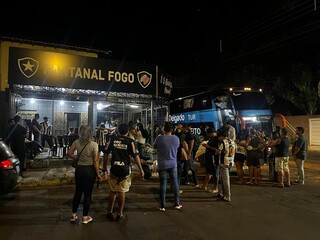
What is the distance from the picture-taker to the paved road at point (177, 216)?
5105mm

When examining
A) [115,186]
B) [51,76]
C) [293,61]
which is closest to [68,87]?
[51,76]

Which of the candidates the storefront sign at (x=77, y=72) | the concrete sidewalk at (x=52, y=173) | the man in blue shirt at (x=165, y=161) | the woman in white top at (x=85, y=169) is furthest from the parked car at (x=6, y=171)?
the storefront sign at (x=77, y=72)

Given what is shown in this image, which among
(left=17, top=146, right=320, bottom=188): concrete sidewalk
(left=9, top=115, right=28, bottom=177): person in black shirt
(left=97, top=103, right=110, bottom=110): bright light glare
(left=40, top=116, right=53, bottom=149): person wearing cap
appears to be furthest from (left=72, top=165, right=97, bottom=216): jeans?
(left=97, top=103, right=110, bottom=110): bright light glare

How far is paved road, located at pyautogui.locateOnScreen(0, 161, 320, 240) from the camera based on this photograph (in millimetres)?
5105

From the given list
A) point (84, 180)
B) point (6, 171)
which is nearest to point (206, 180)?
Answer: point (84, 180)

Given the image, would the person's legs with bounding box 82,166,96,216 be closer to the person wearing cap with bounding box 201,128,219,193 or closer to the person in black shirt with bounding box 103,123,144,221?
the person in black shirt with bounding box 103,123,144,221

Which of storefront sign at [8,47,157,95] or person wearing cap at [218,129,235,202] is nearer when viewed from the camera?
person wearing cap at [218,129,235,202]

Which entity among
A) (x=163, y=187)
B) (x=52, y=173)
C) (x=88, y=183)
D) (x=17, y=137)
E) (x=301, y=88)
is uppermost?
(x=301, y=88)

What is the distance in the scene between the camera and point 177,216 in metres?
6.13

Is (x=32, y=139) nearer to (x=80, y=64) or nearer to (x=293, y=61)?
(x=80, y=64)

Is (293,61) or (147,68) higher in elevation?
(293,61)

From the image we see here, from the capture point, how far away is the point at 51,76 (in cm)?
1149

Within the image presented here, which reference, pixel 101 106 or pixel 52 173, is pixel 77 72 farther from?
pixel 101 106

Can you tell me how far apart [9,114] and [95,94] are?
3393mm
